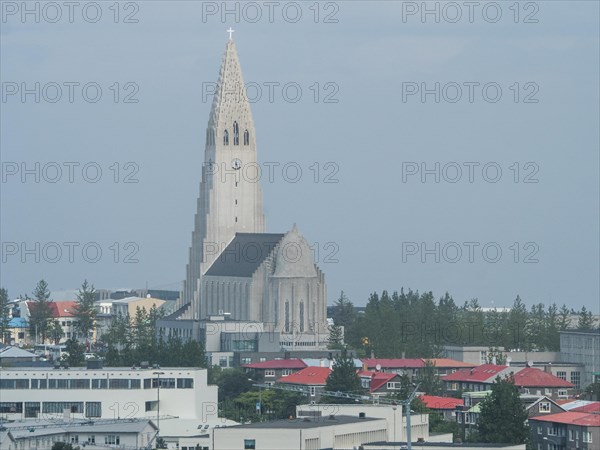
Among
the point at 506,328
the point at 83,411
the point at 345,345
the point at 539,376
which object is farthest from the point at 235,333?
the point at 83,411

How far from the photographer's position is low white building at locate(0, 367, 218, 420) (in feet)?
385

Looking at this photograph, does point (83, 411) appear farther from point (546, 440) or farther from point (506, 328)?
point (506, 328)

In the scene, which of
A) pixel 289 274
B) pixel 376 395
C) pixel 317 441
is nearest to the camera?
pixel 317 441

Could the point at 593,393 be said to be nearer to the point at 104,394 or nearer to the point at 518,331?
the point at 104,394

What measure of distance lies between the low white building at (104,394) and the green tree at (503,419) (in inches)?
735

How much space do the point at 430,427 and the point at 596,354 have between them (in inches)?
1868

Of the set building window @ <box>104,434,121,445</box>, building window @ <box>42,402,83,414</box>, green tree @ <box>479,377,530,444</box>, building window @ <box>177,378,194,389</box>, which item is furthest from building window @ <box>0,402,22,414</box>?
green tree @ <box>479,377,530,444</box>

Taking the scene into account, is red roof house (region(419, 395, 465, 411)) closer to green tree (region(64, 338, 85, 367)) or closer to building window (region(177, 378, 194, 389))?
building window (region(177, 378, 194, 389))

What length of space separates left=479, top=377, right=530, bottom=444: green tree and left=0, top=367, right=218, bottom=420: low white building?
61.3 ft

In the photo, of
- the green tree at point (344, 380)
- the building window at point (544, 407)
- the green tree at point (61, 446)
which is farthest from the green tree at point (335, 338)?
the green tree at point (61, 446)

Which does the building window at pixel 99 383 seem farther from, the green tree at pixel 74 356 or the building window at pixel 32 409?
the green tree at pixel 74 356

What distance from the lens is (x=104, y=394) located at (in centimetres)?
11800

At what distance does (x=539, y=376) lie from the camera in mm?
131750

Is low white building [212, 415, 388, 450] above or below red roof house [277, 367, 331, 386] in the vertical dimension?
below
